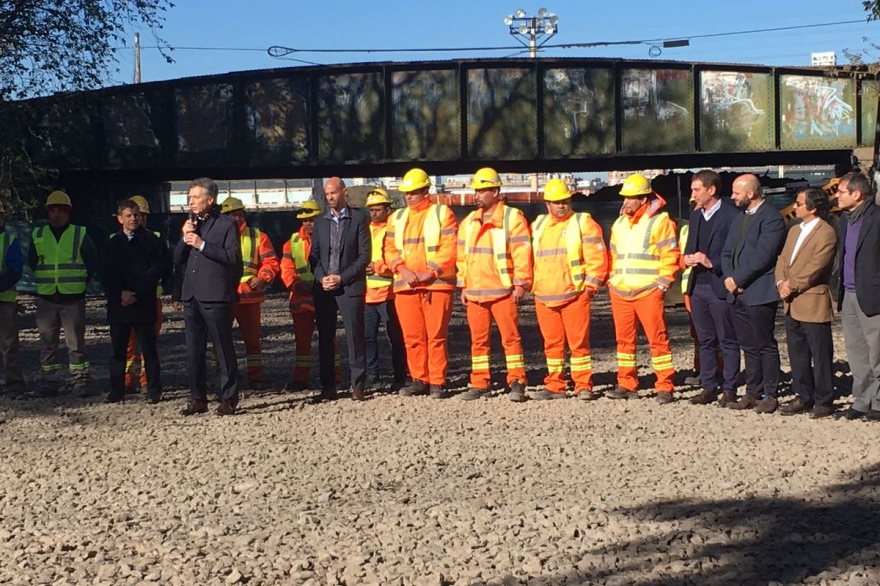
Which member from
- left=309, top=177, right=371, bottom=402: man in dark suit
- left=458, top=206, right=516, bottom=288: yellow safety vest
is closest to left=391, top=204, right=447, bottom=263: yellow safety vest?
left=309, top=177, right=371, bottom=402: man in dark suit

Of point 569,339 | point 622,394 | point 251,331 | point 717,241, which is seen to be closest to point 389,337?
point 251,331

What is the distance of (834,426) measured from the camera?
8.88 m

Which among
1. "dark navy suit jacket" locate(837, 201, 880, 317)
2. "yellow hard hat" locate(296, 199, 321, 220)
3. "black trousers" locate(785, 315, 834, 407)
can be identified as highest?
"yellow hard hat" locate(296, 199, 321, 220)

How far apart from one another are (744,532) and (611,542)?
0.70 meters

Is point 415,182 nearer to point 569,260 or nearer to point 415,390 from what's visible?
point 569,260

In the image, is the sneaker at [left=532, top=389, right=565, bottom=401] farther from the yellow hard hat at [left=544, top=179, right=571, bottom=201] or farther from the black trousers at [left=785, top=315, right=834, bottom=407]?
the black trousers at [left=785, top=315, right=834, bottom=407]

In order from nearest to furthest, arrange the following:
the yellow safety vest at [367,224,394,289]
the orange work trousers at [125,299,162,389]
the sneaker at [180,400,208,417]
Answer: the sneaker at [180,400,208,417]
the yellow safety vest at [367,224,394,289]
the orange work trousers at [125,299,162,389]

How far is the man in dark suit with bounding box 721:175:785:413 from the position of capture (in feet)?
31.4

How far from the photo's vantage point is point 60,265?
11.2 m

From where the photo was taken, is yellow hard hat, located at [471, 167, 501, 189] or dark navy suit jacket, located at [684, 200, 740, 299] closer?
dark navy suit jacket, located at [684, 200, 740, 299]

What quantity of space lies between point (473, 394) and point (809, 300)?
3.12 metres

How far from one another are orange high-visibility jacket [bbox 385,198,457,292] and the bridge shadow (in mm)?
4711

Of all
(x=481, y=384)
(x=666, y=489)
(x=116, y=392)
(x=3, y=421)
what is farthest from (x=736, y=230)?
(x=3, y=421)

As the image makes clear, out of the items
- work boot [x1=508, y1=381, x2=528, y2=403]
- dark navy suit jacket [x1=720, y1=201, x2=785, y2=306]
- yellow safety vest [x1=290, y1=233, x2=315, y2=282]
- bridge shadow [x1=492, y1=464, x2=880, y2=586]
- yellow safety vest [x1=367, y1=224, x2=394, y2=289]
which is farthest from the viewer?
yellow safety vest [x1=290, y1=233, x2=315, y2=282]
